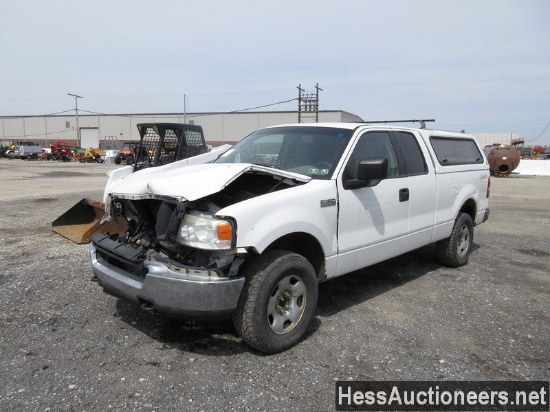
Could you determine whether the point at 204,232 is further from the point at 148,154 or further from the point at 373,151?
the point at 148,154

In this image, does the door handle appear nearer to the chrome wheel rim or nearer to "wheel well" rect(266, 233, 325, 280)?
"wheel well" rect(266, 233, 325, 280)

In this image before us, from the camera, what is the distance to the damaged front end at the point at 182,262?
308cm

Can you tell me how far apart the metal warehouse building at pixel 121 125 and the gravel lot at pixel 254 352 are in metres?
56.3

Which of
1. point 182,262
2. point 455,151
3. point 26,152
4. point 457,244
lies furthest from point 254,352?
point 26,152

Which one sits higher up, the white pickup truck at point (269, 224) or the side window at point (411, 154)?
the side window at point (411, 154)

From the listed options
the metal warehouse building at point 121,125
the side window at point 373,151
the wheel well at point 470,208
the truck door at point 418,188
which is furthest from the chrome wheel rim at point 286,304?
the metal warehouse building at point 121,125

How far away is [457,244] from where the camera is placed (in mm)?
5855

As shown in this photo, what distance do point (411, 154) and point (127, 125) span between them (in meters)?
74.5

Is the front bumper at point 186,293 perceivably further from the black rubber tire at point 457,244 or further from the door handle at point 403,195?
the black rubber tire at point 457,244

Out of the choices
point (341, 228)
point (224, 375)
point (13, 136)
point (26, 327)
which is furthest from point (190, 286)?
point (13, 136)

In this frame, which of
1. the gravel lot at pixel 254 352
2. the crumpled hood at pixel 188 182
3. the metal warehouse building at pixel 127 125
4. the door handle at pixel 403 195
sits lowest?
the gravel lot at pixel 254 352

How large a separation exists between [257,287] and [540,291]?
380cm

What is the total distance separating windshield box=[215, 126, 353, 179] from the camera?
412cm

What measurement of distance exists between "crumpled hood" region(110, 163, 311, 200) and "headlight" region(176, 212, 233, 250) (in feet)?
0.56
